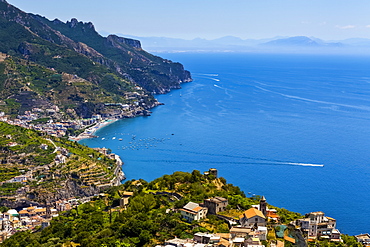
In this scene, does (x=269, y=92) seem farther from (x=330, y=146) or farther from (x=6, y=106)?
(x=6, y=106)

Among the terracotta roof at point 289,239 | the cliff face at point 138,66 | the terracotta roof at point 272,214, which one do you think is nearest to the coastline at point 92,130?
the cliff face at point 138,66

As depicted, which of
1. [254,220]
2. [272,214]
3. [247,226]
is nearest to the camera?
[247,226]

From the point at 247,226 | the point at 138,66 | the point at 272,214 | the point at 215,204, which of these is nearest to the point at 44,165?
the point at 215,204

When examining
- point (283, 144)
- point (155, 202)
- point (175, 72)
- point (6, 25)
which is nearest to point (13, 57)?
point (6, 25)

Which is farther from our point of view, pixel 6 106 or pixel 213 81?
pixel 213 81

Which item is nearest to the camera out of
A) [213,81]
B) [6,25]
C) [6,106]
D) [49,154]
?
[49,154]

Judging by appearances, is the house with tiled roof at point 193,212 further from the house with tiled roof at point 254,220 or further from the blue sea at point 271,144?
the blue sea at point 271,144

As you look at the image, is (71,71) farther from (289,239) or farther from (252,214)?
(289,239)
